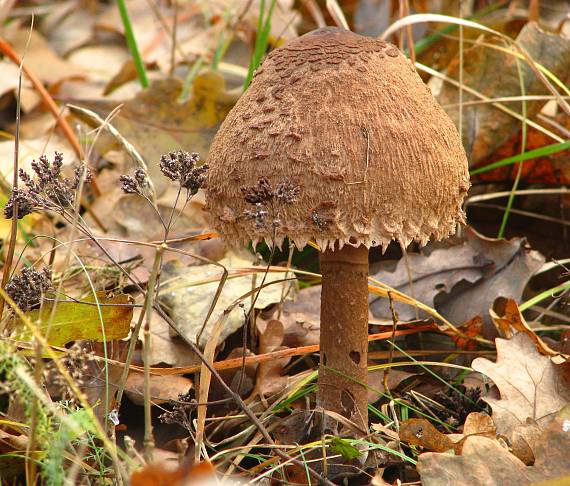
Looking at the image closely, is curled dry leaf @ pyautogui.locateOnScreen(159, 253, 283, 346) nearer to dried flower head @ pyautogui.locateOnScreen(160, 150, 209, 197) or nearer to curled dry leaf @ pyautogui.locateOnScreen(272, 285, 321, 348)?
curled dry leaf @ pyautogui.locateOnScreen(272, 285, 321, 348)

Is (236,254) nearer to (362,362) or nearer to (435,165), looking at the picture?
(362,362)

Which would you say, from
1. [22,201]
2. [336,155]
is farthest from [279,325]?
[22,201]

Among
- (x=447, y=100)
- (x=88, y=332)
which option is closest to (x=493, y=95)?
(x=447, y=100)

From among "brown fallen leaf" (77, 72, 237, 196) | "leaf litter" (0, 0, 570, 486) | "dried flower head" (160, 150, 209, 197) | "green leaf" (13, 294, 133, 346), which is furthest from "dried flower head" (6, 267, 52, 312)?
"brown fallen leaf" (77, 72, 237, 196)

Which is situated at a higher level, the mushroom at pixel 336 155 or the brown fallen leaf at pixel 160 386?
the mushroom at pixel 336 155

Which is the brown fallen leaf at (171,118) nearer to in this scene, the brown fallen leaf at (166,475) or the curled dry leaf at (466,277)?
the curled dry leaf at (466,277)

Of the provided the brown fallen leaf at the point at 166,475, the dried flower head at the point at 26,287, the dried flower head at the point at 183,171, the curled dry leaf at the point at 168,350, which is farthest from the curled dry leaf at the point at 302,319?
the brown fallen leaf at the point at 166,475
